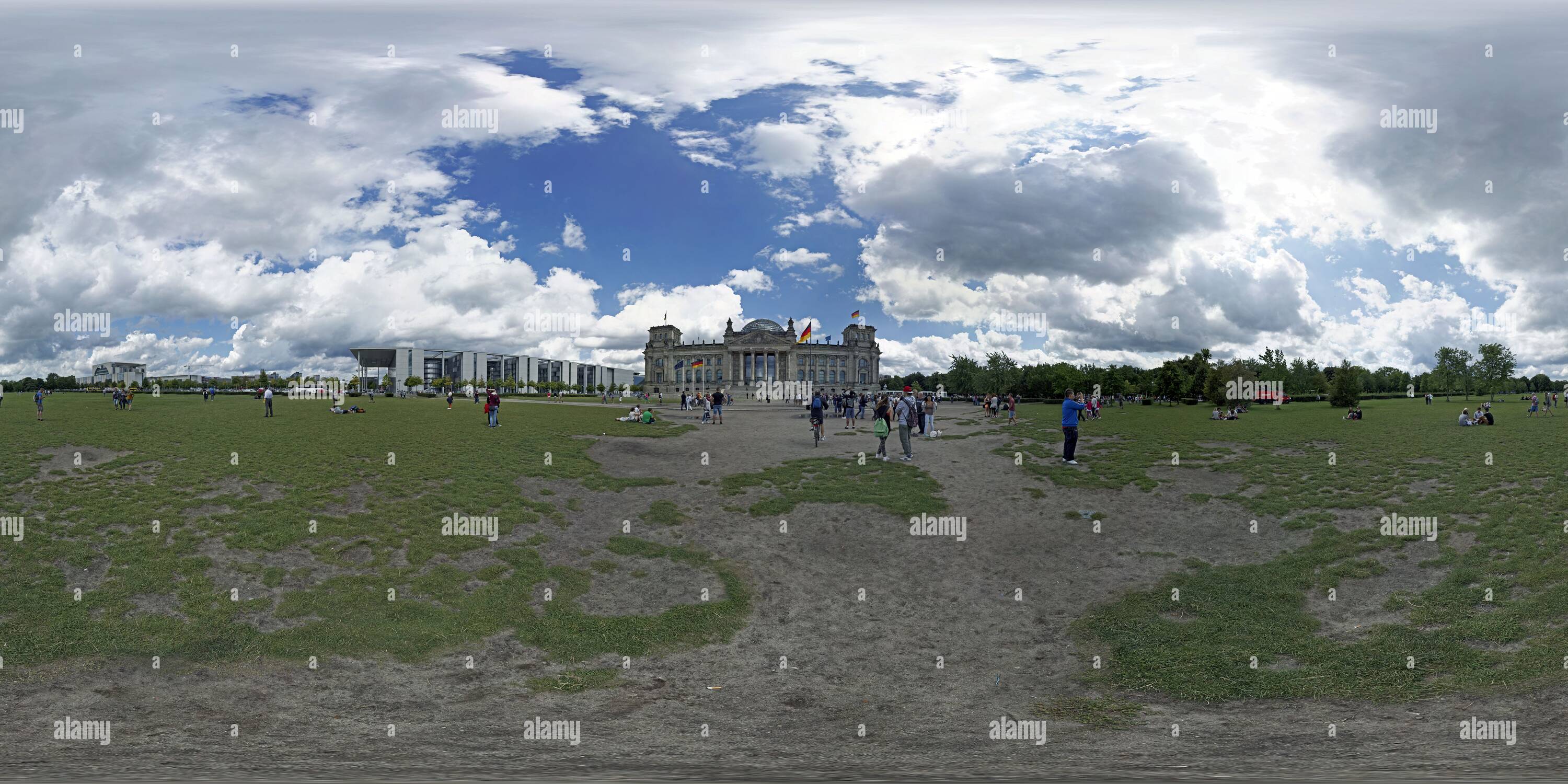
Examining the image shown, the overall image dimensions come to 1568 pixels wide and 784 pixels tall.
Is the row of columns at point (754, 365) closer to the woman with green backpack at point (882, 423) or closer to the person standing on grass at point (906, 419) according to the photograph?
the person standing on grass at point (906, 419)

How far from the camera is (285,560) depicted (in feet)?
A: 46.1

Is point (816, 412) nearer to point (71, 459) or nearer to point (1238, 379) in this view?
point (71, 459)

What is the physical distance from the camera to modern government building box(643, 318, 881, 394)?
17625cm

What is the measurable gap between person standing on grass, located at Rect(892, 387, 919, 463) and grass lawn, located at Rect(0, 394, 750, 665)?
932 centimetres

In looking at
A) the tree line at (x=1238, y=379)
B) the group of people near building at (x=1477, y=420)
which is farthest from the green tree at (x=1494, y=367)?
the group of people near building at (x=1477, y=420)

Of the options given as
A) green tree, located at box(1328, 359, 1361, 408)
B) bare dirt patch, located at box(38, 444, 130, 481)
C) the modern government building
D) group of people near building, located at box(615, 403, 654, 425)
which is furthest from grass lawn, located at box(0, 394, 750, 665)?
the modern government building

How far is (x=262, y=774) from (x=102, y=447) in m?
21.3

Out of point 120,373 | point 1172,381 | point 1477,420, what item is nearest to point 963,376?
point 1172,381

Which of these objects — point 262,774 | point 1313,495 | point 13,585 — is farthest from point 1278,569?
point 13,585

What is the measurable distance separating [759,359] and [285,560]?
165m

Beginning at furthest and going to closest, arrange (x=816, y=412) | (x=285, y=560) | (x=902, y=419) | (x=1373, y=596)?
1. (x=816, y=412)
2. (x=902, y=419)
3. (x=285, y=560)
4. (x=1373, y=596)

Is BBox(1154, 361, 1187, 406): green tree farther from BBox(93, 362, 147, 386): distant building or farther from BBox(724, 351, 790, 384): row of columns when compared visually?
BBox(93, 362, 147, 386): distant building

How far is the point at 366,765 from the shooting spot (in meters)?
7.94

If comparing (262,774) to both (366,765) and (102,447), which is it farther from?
(102,447)
